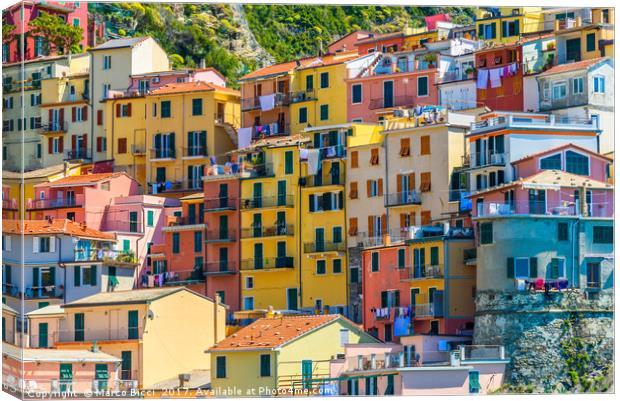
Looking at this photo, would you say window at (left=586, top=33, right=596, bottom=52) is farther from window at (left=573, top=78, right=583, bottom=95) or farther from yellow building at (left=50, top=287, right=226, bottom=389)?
yellow building at (left=50, top=287, right=226, bottom=389)

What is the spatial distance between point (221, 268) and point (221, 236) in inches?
46.2

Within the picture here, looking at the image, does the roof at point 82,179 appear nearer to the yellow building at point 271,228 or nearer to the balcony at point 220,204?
the balcony at point 220,204

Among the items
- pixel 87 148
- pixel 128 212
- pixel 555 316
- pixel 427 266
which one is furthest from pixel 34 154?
pixel 555 316

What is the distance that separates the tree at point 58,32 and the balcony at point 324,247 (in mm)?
21108

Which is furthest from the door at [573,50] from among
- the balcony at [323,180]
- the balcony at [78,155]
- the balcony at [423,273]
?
the balcony at [78,155]

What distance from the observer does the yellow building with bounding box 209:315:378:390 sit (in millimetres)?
58125

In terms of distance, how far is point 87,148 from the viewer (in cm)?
8144

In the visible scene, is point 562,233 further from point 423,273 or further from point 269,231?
point 269,231

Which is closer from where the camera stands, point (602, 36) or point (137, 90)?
point (602, 36)

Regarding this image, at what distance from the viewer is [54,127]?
8262 centimetres

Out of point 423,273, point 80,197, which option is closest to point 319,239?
point 423,273

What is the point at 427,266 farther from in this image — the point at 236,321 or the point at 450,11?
the point at 450,11

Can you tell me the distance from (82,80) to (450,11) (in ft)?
57.5

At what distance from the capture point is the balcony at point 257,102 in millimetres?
76688
